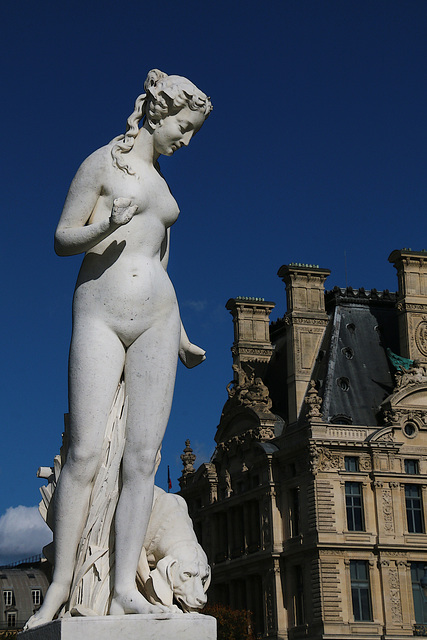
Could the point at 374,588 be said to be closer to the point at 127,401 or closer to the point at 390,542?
the point at 390,542

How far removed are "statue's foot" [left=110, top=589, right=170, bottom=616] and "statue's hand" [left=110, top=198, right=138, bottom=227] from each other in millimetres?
2121

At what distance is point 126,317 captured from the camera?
6.52 meters

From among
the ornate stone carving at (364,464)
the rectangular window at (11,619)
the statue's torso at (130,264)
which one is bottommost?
the statue's torso at (130,264)

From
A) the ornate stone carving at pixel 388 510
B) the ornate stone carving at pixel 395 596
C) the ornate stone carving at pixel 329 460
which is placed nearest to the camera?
the ornate stone carving at pixel 395 596

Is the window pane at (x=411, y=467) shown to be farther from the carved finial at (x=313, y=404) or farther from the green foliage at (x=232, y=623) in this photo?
the green foliage at (x=232, y=623)

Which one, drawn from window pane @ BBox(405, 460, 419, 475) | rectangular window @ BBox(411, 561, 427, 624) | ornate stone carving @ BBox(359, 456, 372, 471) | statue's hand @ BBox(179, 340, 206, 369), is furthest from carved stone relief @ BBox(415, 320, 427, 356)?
statue's hand @ BBox(179, 340, 206, 369)

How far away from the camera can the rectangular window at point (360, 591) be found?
46.2 meters

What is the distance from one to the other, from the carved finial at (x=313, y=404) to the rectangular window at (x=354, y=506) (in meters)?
3.24

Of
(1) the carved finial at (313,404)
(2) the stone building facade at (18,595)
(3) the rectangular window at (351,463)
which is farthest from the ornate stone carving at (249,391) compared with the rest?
(2) the stone building facade at (18,595)

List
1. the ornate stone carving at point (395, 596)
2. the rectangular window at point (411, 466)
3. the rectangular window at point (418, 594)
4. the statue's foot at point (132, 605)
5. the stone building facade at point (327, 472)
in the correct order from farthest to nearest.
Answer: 1. the rectangular window at point (411, 466)
2. the rectangular window at point (418, 594)
3. the stone building facade at point (327, 472)
4. the ornate stone carving at point (395, 596)
5. the statue's foot at point (132, 605)

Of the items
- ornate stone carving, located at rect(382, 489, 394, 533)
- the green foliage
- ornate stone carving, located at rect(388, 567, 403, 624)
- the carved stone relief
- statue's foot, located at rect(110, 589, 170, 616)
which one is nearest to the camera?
statue's foot, located at rect(110, 589, 170, 616)

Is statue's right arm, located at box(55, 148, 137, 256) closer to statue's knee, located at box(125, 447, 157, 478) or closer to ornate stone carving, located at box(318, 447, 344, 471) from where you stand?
statue's knee, located at box(125, 447, 157, 478)

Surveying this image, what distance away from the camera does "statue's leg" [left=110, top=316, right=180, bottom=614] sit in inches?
251

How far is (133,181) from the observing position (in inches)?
265
